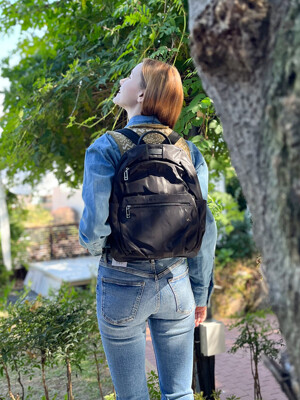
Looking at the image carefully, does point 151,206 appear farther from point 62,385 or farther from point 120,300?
point 62,385

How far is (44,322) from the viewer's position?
10.0 ft

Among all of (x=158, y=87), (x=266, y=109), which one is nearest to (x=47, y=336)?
(x=158, y=87)

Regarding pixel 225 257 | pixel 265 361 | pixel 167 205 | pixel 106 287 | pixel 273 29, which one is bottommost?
pixel 225 257

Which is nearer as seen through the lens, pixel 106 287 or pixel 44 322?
pixel 106 287

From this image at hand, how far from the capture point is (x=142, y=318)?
6.57ft

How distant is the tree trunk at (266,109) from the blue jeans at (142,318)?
2.80ft

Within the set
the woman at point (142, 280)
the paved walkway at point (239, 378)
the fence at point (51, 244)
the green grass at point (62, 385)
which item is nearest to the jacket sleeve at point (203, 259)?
the woman at point (142, 280)

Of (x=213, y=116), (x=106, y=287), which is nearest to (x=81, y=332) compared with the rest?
(x=106, y=287)

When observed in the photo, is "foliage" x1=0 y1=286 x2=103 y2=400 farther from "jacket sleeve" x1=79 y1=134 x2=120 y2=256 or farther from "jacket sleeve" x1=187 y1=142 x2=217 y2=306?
"jacket sleeve" x1=79 y1=134 x2=120 y2=256

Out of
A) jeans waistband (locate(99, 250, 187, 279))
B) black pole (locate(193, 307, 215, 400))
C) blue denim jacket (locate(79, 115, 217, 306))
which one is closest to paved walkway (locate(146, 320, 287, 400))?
black pole (locate(193, 307, 215, 400))

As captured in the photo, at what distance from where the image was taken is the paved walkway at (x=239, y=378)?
13.1 feet

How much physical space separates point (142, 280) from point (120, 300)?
0.38ft

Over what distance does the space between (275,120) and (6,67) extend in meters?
5.03

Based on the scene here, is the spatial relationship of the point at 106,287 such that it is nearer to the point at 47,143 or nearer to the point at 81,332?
the point at 81,332
